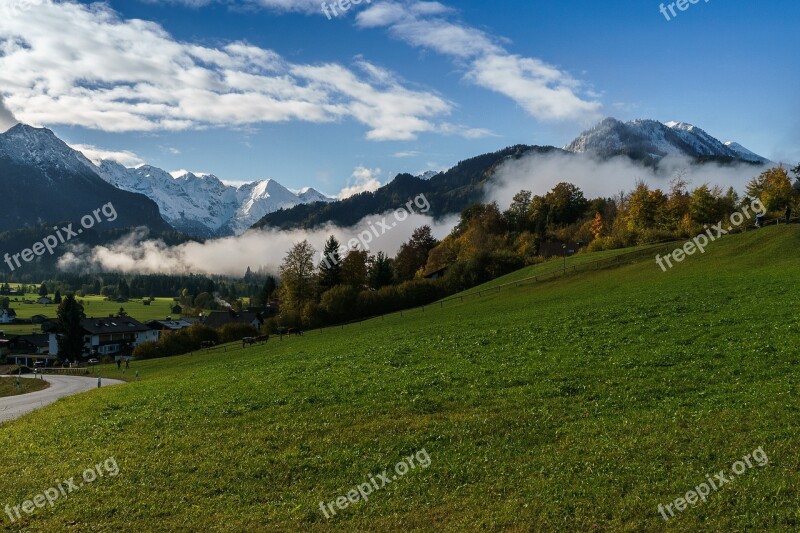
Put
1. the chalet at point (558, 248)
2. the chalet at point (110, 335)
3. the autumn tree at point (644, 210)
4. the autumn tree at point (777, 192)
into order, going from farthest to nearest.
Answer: the chalet at point (110, 335), the chalet at point (558, 248), the autumn tree at point (644, 210), the autumn tree at point (777, 192)

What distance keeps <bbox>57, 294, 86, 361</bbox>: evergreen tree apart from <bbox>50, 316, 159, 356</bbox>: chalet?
83.2 feet

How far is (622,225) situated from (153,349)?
10292cm

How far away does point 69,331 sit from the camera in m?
110

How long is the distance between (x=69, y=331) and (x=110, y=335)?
38784mm

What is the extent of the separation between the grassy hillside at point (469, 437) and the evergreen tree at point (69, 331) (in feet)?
285

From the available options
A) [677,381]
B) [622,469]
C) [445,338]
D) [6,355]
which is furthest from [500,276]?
[6,355]

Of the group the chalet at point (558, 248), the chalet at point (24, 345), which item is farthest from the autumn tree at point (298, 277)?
the chalet at point (24, 345)

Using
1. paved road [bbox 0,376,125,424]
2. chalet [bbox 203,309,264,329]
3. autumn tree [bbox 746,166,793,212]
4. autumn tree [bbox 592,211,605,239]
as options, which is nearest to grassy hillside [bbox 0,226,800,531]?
paved road [bbox 0,376,125,424]

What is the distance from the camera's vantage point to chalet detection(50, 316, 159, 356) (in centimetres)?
14050

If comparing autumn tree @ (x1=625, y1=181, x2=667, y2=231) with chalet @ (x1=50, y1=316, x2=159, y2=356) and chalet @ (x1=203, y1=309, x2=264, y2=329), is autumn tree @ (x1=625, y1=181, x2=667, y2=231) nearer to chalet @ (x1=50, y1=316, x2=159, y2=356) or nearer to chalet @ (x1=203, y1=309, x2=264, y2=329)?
chalet @ (x1=203, y1=309, x2=264, y2=329)

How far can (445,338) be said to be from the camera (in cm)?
4231

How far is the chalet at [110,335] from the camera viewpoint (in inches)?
5531

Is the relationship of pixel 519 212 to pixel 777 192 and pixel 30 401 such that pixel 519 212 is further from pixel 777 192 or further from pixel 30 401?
pixel 30 401

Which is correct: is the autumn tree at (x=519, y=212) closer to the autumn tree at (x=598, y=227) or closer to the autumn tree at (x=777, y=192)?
the autumn tree at (x=598, y=227)
